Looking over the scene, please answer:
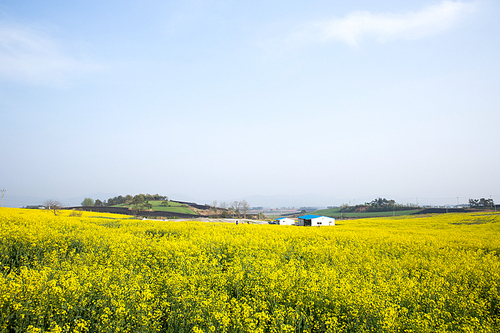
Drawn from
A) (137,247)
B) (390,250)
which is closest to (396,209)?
(390,250)

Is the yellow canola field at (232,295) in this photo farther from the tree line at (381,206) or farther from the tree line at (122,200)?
the tree line at (381,206)

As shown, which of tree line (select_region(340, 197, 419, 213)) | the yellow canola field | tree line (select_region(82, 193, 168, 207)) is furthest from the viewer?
tree line (select_region(340, 197, 419, 213))

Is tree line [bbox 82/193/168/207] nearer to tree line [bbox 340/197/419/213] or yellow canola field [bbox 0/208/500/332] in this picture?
tree line [bbox 340/197/419/213]

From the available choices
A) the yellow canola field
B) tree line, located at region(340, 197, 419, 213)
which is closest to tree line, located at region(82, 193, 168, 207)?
tree line, located at region(340, 197, 419, 213)

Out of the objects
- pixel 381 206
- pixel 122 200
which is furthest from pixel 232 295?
pixel 381 206

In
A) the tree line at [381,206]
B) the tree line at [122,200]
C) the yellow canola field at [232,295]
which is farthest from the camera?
the tree line at [381,206]

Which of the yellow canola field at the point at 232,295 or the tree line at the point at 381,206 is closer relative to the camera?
the yellow canola field at the point at 232,295

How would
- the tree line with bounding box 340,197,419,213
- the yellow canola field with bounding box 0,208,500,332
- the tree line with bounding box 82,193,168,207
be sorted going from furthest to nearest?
1. the tree line with bounding box 340,197,419,213
2. the tree line with bounding box 82,193,168,207
3. the yellow canola field with bounding box 0,208,500,332

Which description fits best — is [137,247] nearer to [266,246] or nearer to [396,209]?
[266,246]

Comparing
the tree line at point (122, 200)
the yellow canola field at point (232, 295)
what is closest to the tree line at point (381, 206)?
the tree line at point (122, 200)

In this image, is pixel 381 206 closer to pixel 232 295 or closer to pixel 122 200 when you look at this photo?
pixel 122 200

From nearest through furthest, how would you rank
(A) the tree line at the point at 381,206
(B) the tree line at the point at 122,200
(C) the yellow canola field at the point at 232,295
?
(C) the yellow canola field at the point at 232,295 < (B) the tree line at the point at 122,200 < (A) the tree line at the point at 381,206

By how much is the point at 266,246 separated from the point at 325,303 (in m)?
5.96

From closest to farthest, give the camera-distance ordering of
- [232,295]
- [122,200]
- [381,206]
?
1. [232,295]
2. [122,200]
3. [381,206]
